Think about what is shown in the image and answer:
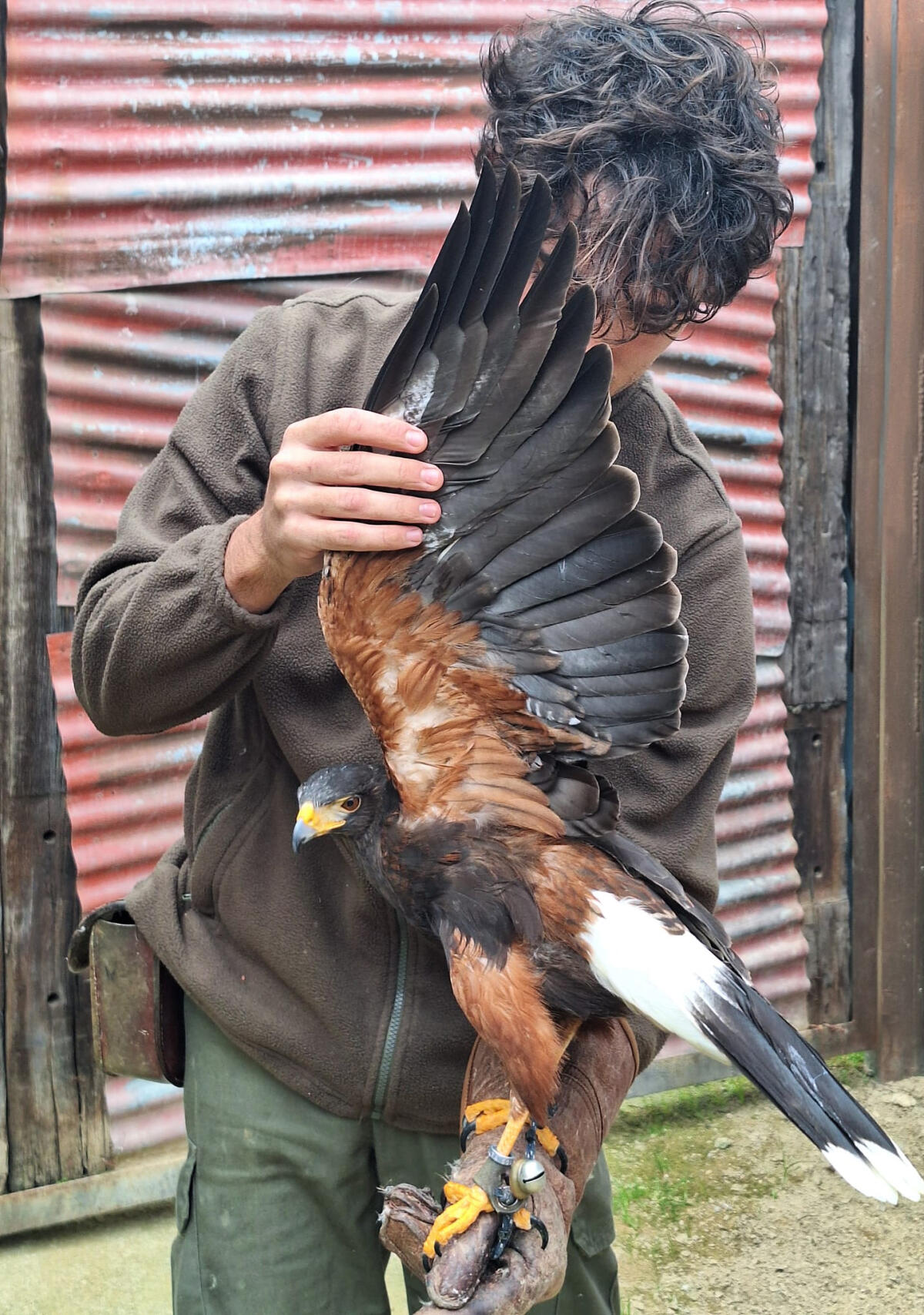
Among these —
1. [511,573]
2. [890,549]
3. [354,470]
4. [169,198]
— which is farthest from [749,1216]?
[169,198]

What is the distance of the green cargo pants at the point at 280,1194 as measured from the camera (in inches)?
78.7

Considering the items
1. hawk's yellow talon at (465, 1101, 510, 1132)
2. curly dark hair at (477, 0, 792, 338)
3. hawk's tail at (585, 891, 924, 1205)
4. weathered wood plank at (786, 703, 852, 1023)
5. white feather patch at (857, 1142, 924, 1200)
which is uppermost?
curly dark hair at (477, 0, 792, 338)

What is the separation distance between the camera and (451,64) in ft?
10.9

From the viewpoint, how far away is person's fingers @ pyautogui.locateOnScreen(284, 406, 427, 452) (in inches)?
56.1

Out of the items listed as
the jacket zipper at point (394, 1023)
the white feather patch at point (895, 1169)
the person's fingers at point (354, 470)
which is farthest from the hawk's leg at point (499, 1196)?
the person's fingers at point (354, 470)

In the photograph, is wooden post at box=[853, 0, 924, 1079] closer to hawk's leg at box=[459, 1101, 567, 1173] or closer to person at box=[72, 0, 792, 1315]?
person at box=[72, 0, 792, 1315]

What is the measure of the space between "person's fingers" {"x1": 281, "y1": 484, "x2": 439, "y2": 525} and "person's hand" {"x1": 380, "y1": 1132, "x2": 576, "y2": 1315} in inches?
34.5

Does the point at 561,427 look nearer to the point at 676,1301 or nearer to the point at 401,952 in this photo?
the point at 401,952

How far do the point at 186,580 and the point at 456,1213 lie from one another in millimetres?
887

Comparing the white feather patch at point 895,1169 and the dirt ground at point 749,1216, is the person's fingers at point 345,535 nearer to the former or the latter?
the white feather patch at point 895,1169

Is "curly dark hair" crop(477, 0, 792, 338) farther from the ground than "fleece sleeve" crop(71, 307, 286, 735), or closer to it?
farther from the ground

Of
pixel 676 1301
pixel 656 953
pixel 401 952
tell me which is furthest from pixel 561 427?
pixel 676 1301

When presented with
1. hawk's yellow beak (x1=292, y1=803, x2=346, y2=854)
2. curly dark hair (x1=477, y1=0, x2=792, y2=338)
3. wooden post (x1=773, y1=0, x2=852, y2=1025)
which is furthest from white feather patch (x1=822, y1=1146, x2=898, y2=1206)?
wooden post (x1=773, y1=0, x2=852, y2=1025)

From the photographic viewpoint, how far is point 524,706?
1641mm
